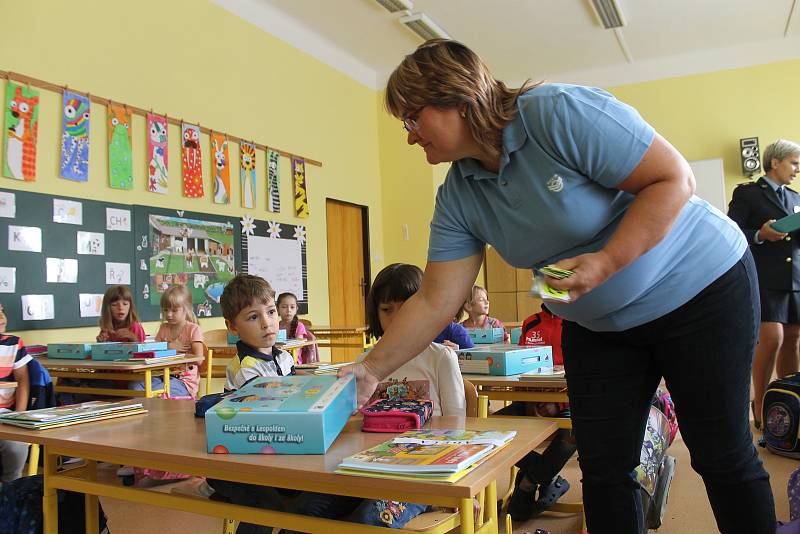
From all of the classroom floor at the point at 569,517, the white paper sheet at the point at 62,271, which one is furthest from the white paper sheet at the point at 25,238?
the classroom floor at the point at 569,517

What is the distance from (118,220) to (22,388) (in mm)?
2277

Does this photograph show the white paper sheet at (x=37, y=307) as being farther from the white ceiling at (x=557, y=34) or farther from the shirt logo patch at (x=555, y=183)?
the shirt logo patch at (x=555, y=183)

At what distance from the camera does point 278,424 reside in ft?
3.79

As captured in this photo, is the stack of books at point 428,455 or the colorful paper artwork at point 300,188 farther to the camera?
the colorful paper artwork at point 300,188

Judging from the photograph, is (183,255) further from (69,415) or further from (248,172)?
(69,415)

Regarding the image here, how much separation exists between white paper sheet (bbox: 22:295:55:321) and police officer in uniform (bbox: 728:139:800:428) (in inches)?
171

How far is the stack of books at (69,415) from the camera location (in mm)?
1520

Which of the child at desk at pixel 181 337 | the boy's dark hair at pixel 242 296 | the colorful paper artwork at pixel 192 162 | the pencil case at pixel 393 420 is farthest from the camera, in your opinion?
the colorful paper artwork at pixel 192 162

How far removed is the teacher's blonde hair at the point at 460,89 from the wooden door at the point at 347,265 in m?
6.54

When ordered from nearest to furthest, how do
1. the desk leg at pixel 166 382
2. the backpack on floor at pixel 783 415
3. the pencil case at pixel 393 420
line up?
the pencil case at pixel 393 420 < the backpack on floor at pixel 783 415 < the desk leg at pixel 166 382

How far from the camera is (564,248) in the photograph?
46.7 inches

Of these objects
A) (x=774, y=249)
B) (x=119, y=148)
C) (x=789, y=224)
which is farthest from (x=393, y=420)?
(x=119, y=148)

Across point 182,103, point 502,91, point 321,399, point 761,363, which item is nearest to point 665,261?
point 502,91

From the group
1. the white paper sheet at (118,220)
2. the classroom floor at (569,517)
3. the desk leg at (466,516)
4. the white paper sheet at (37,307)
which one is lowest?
the classroom floor at (569,517)
